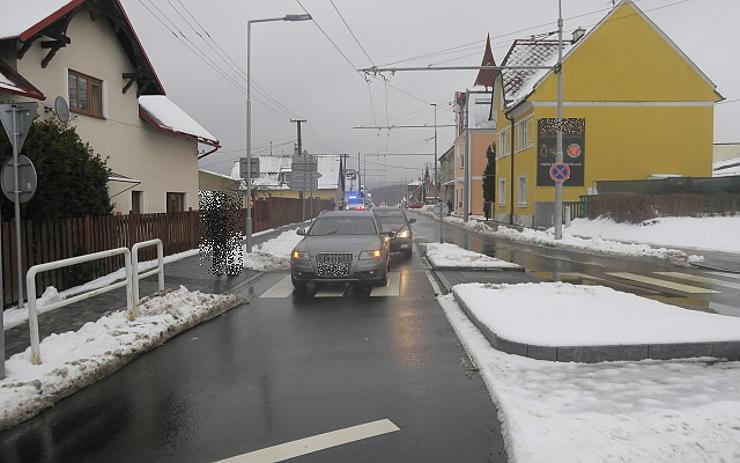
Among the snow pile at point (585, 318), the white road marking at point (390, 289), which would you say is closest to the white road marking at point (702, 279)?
the snow pile at point (585, 318)

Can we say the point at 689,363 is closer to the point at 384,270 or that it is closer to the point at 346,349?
the point at 346,349

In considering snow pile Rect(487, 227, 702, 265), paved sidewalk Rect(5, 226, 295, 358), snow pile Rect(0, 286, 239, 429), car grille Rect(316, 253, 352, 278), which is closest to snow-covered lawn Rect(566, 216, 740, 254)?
snow pile Rect(487, 227, 702, 265)

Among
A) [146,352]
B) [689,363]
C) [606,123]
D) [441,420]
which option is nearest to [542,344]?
[689,363]

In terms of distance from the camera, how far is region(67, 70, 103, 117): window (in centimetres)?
1462

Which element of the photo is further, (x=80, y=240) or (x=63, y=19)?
(x=63, y=19)

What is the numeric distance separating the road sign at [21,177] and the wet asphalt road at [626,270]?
9487 mm

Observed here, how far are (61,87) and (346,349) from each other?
1148 centimetres

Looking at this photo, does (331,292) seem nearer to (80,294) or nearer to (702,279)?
(80,294)

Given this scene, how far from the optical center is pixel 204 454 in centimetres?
379

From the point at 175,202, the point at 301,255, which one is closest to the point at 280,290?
the point at 301,255

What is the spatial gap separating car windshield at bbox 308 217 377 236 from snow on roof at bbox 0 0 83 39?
7404 mm

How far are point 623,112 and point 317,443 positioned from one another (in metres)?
32.1

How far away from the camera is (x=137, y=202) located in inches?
720

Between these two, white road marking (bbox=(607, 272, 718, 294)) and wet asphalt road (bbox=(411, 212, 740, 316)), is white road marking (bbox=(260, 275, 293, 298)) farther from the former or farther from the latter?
white road marking (bbox=(607, 272, 718, 294))
